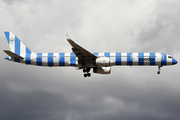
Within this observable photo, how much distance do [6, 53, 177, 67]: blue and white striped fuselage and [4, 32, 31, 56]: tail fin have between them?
272 centimetres

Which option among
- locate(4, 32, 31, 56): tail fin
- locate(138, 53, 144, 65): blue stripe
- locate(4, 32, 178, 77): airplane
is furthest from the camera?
locate(4, 32, 31, 56): tail fin

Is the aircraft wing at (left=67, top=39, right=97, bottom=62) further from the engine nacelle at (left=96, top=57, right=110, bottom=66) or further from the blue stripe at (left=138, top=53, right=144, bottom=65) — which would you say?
the blue stripe at (left=138, top=53, right=144, bottom=65)

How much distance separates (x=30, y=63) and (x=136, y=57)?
23.6m

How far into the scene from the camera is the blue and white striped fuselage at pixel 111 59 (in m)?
63.5

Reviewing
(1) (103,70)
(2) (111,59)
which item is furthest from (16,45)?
(2) (111,59)

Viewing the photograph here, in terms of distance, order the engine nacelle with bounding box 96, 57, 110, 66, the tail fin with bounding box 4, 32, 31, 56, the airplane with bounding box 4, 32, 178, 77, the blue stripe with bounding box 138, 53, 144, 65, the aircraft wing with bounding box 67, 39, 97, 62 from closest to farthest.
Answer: the aircraft wing with bounding box 67, 39, 97, 62, the engine nacelle with bounding box 96, 57, 110, 66, the airplane with bounding box 4, 32, 178, 77, the blue stripe with bounding box 138, 53, 144, 65, the tail fin with bounding box 4, 32, 31, 56

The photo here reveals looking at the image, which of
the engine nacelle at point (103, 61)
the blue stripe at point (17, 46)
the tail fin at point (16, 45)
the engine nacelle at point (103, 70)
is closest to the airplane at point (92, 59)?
the engine nacelle at point (103, 70)

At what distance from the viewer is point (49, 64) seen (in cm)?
6462

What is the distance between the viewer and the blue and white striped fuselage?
6353 centimetres

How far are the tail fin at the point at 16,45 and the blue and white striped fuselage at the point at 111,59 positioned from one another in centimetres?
272

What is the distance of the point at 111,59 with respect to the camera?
6325 centimetres

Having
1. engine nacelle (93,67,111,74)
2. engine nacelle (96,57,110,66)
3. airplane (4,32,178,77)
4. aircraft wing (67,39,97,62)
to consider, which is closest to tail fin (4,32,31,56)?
airplane (4,32,178,77)

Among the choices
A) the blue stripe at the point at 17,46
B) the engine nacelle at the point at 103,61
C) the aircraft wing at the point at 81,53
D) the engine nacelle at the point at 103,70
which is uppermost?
the blue stripe at the point at 17,46

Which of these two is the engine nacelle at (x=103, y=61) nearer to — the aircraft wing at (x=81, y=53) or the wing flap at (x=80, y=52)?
the aircraft wing at (x=81, y=53)
